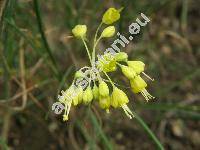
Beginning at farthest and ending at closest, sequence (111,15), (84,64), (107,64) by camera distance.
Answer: (84,64), (111,15), (107,64)

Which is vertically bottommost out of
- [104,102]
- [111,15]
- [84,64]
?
[104,102]

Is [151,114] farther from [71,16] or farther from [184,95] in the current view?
[71,16]

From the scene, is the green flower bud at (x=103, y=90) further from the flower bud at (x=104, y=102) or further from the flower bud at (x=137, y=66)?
the flower bud at (x=137, y=66)

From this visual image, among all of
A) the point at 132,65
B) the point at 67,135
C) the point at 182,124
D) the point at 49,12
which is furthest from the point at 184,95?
the point at 132,65

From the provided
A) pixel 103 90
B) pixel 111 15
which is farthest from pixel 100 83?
pixel 111 15

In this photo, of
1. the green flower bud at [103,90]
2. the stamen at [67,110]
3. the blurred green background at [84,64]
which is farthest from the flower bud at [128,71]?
the blurred green background at [84,64]

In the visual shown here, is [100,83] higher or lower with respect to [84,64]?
lower

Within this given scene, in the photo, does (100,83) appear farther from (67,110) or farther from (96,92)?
(67,110)

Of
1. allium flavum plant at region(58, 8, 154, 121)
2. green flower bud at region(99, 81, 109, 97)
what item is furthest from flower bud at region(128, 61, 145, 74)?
green flower bud at region(99, 81, 109, 97)
